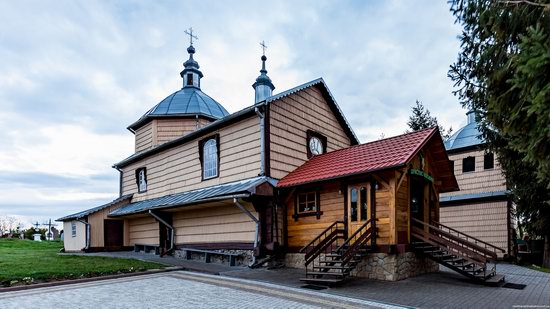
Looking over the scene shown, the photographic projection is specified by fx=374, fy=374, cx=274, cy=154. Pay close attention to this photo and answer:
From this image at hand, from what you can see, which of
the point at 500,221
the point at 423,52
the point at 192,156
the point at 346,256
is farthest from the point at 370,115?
the point at 346,256

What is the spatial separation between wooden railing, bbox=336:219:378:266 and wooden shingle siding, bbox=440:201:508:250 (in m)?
10.4

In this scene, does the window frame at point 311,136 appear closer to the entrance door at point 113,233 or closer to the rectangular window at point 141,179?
the rectangular window at point 141,179

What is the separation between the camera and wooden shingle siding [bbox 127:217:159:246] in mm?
17392

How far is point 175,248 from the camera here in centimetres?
1553

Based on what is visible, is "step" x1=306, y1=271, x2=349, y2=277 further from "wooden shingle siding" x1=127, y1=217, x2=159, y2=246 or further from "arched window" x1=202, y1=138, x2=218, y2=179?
"wooden shingle siding" x1=127, y1=217, x2=159, y2=246

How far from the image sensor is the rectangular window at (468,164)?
19.1 meters

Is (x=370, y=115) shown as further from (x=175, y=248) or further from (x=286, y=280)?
(x=286, y=280)

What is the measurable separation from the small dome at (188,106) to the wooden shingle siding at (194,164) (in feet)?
9.66

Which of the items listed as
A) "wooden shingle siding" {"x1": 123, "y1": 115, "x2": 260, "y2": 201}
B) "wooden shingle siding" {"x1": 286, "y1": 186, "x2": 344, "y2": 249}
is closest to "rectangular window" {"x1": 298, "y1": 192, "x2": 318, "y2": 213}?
"wooden shingle siding" {"x1": 286, "y1": 186, "x2": 344, "y2": 249}

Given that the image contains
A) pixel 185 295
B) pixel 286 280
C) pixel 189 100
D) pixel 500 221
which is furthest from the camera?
pixel 189 100

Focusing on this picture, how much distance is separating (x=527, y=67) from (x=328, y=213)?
7620mm

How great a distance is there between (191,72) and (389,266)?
17.4m

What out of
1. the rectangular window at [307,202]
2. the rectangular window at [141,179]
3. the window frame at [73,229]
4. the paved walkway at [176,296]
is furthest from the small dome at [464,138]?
the window frame at [73,229]

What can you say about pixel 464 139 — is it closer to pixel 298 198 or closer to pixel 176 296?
pixel 298 198
